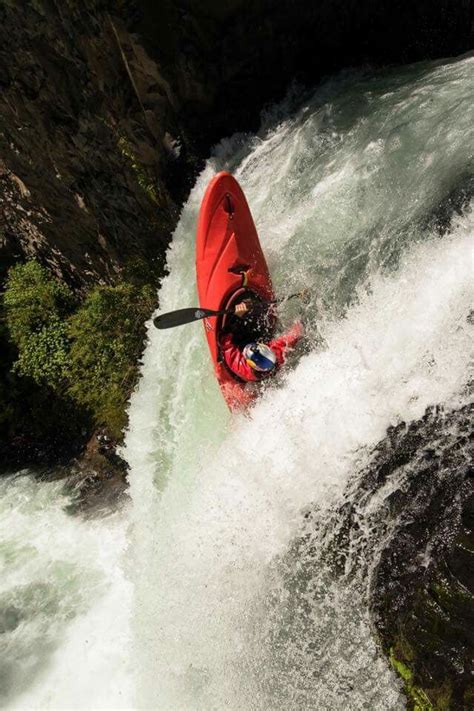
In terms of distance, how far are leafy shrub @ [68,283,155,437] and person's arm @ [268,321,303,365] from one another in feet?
6.70

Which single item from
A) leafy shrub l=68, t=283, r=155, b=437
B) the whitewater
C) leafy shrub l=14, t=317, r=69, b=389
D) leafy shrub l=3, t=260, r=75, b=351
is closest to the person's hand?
the whitewater

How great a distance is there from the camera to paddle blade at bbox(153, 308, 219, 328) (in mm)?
4133

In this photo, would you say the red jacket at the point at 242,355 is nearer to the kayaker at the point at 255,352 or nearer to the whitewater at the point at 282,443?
the kayaker at the point at 255,352

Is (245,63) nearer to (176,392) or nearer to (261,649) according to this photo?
(176,392)

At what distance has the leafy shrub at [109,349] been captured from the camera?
5.70m

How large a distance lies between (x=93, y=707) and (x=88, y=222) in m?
4.52

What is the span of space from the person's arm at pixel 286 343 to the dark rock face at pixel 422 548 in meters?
1.18

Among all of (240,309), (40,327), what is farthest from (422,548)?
(40,327)

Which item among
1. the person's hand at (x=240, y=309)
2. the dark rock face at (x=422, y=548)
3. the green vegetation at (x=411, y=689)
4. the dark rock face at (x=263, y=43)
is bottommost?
the green vegetation at (x=411, y=689)


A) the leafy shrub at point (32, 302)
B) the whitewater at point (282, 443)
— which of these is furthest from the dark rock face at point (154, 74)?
the leafy shrub at point (32, 302)

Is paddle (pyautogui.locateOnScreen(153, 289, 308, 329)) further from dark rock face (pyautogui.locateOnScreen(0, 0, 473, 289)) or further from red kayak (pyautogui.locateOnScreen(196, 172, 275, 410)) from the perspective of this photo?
dark rock face (pyautogui.locateOnScreen(0, 0, 473, 289))

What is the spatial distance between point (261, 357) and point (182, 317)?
29.2 inches

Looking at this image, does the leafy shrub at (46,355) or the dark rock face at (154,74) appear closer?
the dark rock face at (154,74)

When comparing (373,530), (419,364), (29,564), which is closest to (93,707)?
(29,564)
